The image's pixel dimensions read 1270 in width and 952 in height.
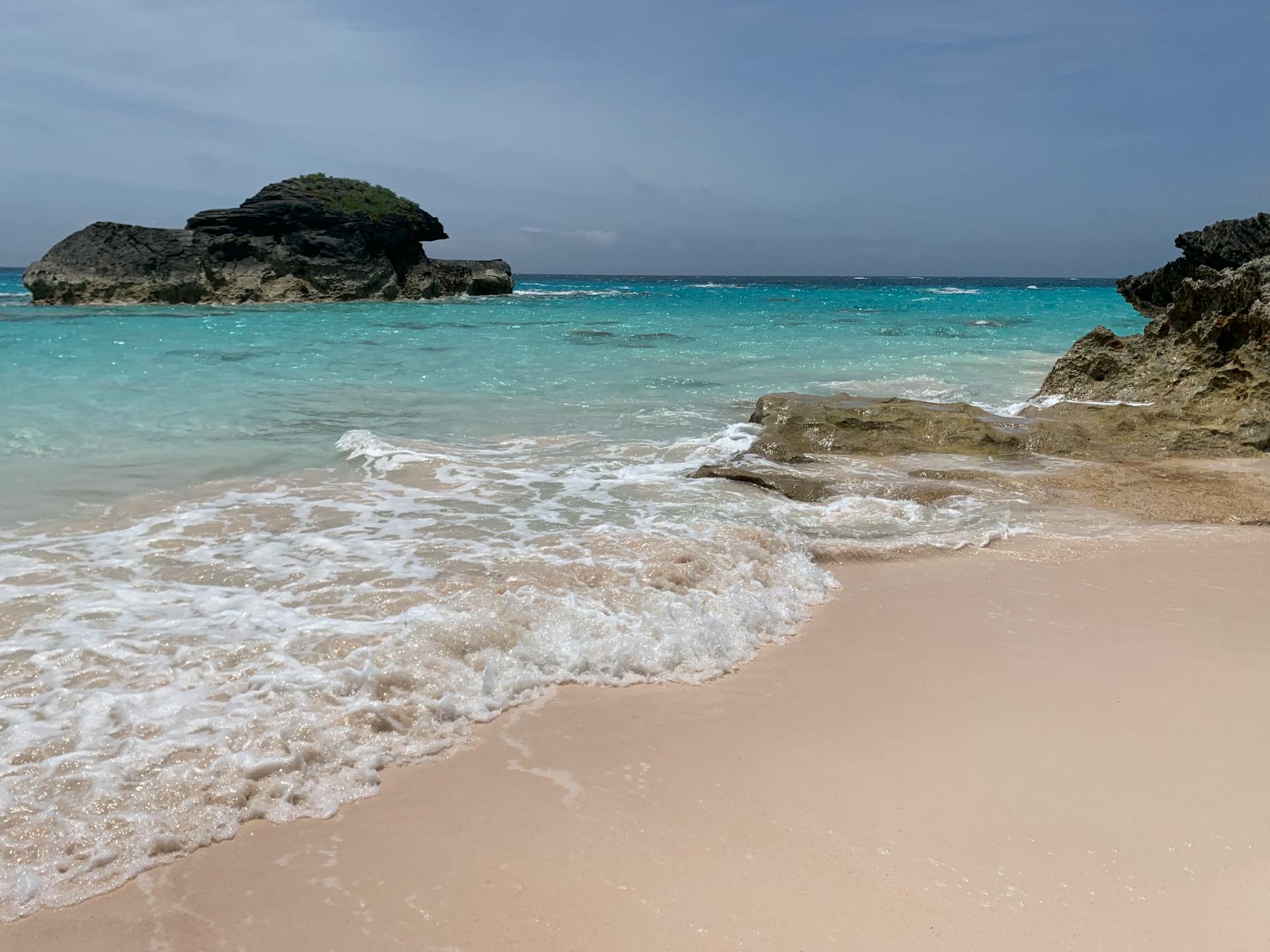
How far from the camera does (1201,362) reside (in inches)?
364

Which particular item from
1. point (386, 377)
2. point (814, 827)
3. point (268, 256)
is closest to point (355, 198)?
point (268, 256)

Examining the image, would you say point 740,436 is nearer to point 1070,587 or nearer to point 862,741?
point 1070,587

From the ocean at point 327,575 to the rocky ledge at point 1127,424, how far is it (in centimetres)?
65

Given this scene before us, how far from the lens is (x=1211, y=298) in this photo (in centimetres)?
950

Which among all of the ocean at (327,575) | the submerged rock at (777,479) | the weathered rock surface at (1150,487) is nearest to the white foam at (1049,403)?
the ocean at (327,575)

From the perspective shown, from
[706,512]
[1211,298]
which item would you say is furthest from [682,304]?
[706,512]

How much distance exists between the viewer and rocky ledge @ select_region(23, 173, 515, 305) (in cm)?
3697

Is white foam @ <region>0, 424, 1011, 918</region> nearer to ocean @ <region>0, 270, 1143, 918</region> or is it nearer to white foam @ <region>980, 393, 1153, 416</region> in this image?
ocean @ <region>0, 270, 1143, 918</region>

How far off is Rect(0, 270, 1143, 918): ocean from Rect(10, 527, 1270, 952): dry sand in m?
0.23

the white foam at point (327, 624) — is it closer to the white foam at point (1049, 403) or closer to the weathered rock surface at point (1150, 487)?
the weathered rock surface at point (1150, 487)

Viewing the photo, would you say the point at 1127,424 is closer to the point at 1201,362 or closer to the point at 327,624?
the point at 1201,362

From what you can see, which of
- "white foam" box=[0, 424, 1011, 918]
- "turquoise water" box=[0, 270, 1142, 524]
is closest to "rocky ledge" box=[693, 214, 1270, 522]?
"white foam" box=[0, 424, 1011, 918]

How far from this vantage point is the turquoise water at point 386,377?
7.64 m

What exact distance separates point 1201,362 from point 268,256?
40282 mm
